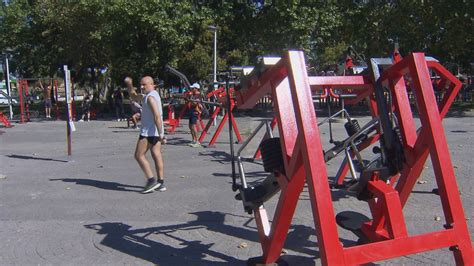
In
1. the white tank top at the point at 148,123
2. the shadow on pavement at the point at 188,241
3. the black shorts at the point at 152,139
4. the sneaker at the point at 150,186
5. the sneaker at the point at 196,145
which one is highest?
the white tank top at the point at 148,123

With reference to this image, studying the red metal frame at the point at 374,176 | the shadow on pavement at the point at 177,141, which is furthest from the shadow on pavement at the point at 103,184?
the shadow on pavement at the point at 177,141

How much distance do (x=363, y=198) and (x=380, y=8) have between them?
842 inches

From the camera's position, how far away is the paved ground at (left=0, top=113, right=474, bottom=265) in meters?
4.87

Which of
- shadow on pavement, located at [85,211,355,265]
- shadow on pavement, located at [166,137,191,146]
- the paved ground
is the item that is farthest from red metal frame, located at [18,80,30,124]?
shadow on pavement, located at [85,211,355,265]

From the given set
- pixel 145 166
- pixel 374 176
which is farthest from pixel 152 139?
pixel 374 176

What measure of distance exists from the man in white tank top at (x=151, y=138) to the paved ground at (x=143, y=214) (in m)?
0.24

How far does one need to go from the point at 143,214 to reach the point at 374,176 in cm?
343

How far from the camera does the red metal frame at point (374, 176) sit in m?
3.12

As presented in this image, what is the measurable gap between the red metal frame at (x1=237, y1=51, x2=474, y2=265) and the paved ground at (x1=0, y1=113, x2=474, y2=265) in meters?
0.92

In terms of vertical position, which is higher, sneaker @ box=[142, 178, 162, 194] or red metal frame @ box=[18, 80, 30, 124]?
red metal frame @ box=[18, 80, 30, 124]

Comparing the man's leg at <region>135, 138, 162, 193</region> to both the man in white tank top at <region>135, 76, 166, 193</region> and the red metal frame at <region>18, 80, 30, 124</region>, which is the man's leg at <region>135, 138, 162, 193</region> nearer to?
the man in white tank top at <region>135, 76, 166, 193</region>

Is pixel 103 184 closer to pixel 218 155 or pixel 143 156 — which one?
pixel 143 156

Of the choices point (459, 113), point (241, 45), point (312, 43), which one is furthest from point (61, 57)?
point (459, 113)

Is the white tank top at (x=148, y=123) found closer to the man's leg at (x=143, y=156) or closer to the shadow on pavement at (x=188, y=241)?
the man's leg at (x=143, y=156)
